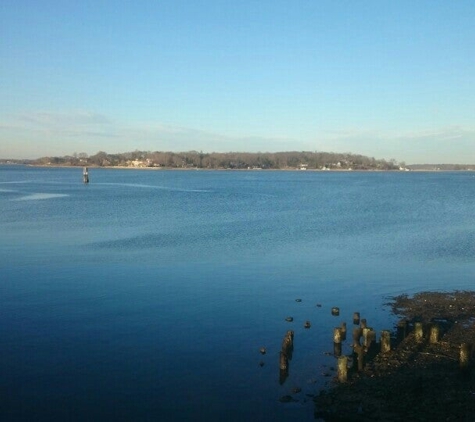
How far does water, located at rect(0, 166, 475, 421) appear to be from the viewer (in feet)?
43.7

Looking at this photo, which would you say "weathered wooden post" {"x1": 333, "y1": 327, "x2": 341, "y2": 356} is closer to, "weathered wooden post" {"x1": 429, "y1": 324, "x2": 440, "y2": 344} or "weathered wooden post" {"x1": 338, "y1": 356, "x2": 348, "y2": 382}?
"weathered wooden post" {"x1": 338, "y1": 356, "x2": 348, "y2": 382}

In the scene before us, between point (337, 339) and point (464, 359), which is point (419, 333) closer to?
point (337, 339)

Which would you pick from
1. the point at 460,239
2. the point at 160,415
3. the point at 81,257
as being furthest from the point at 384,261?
the point at 160,415

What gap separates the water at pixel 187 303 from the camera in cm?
1332

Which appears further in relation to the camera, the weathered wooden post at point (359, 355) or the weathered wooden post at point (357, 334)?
the weathered wooden post at point (357, 334)

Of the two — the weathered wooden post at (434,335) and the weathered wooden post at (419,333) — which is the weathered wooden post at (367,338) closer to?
the weathered wooden post at (419,333)

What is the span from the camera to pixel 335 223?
46.3 metres

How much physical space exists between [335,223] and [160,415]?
35.5 metres

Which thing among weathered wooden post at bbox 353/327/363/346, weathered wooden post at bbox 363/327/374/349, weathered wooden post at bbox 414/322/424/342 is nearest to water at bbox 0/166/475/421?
→ weathered wooden post at bbox 353/327/363/346

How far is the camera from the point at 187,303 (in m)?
21.0

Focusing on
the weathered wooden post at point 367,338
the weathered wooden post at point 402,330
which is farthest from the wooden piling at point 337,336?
the weathered wooden post at point 402,330

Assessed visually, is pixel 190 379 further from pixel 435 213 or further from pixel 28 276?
pixel 435 213

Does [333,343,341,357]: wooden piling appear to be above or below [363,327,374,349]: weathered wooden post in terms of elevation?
below

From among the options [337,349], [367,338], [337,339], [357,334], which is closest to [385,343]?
[367,338]
